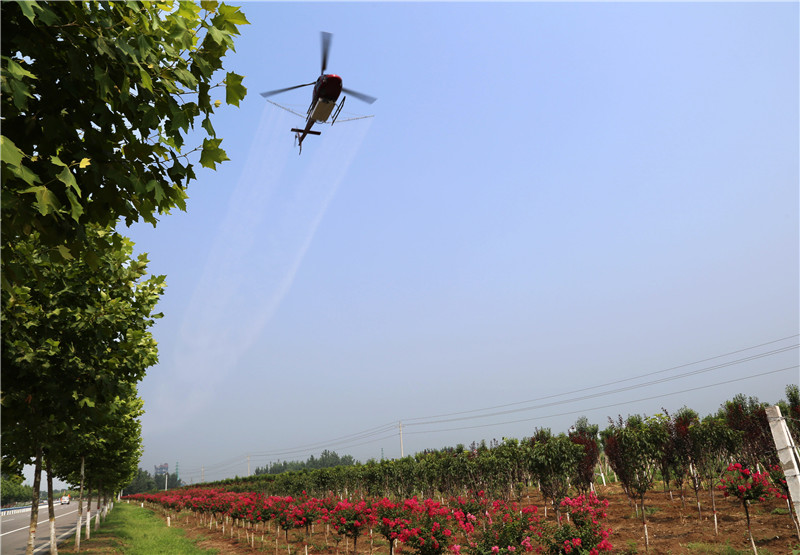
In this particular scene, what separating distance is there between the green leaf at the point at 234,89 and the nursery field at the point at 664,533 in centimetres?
1132

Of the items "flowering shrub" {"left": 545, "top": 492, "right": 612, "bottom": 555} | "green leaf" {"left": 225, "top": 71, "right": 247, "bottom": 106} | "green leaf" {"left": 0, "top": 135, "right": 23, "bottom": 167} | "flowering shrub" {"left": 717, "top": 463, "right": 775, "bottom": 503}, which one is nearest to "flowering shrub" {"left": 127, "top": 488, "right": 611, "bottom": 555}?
"flowering shrub" {"left": 545, "top": 492, "right": 612, "bottom": 555}

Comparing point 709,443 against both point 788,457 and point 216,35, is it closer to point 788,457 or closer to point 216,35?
point 788,457

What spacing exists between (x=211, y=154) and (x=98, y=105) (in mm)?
823

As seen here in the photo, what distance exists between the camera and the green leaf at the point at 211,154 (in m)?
3.85

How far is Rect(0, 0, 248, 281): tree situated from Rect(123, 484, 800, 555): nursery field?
36.6ft

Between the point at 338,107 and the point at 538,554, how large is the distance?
18.1m

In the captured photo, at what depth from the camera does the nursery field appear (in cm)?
1584

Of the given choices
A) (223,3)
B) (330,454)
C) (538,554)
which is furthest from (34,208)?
(330,454)

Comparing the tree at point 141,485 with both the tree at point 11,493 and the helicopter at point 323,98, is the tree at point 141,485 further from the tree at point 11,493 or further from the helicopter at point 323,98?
the helicopter at point 323,98

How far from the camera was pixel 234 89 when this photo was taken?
3842mm

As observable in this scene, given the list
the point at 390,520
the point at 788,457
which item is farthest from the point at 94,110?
the point at 390,520

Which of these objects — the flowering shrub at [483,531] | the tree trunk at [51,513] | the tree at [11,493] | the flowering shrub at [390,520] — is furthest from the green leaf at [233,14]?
the tree at [11,493]

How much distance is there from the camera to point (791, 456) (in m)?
8.26

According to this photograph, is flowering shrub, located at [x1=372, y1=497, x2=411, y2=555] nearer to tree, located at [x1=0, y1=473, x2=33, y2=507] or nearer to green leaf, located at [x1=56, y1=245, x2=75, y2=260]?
green leaf, located at [x1=56, y1=245, x2=75, y2=260]
